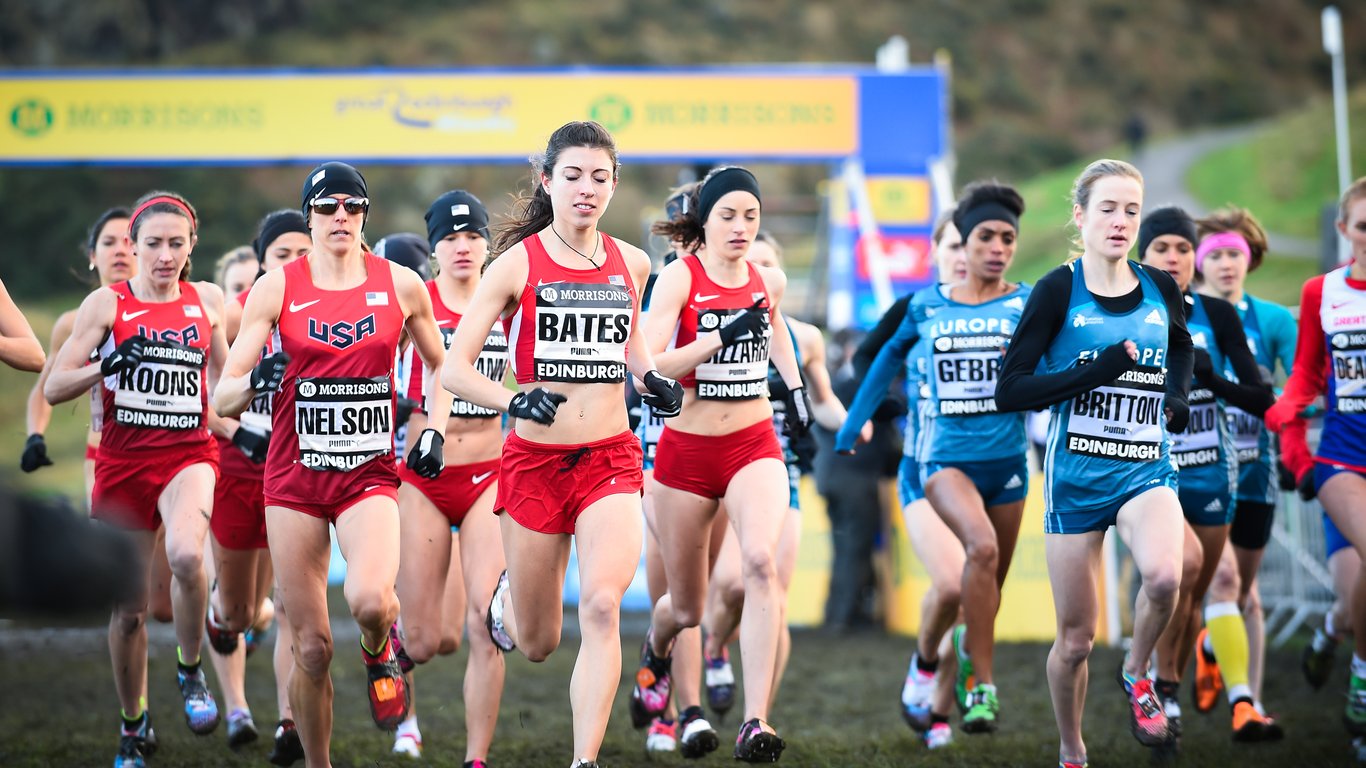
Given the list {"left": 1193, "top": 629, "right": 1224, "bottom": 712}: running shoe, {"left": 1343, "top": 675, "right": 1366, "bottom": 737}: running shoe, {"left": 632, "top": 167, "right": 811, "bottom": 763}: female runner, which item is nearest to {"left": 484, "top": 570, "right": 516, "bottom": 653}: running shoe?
{"left": 632, "top": 167, "right": 811, "bottom": 763}: female runner

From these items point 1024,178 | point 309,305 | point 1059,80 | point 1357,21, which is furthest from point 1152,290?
point 1357,21

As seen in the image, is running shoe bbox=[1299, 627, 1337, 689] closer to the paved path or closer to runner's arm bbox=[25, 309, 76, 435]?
runner's arm bbox=[25, 309, 76, 435]

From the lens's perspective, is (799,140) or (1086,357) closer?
(1086,357)

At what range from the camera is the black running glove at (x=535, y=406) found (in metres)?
5.66

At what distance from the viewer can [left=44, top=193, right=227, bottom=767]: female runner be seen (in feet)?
24.8

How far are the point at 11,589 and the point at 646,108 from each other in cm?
1500

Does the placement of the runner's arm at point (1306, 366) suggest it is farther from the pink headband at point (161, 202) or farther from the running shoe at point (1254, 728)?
the pink headband at point (161, 202)

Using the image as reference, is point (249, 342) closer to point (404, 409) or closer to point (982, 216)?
point (404, 409)

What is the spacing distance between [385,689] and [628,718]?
353cm

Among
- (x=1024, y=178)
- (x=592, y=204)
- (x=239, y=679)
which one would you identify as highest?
(x=1024, y=178)

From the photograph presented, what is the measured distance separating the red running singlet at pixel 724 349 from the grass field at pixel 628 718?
1.88 metres

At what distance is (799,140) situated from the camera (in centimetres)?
1755

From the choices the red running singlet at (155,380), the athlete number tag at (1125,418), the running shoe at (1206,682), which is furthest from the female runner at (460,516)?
the running shoe at (1206,682)

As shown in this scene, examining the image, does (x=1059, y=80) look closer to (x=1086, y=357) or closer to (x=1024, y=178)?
(x=1024, y=178)
